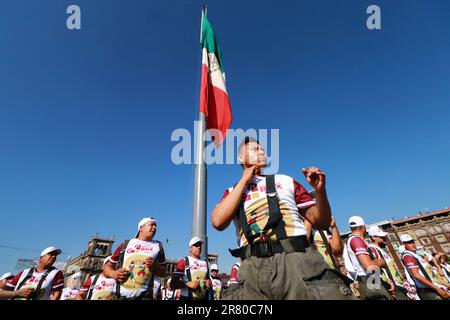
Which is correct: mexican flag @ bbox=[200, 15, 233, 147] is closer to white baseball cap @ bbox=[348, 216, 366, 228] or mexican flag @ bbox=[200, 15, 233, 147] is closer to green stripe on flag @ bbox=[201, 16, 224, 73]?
green stripe on flag @ bbox=[201, 16, 224, 73]

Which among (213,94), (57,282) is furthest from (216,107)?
(57,282)

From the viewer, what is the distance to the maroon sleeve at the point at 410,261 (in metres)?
4.68

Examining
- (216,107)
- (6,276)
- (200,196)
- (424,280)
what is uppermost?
(216,107)

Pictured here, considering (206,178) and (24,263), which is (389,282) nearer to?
(206,178)

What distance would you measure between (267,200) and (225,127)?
19.0 feet

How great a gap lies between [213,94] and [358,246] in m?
6.03

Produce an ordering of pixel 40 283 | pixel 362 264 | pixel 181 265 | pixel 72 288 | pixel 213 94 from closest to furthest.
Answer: pixel 362 264
pixel 40 283
pixel 181 265
pixel 213 94
pixel 72 288

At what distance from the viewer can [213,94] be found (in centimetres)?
759

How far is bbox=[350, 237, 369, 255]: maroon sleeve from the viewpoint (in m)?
3.58

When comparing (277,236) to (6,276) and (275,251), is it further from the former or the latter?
(6,276)

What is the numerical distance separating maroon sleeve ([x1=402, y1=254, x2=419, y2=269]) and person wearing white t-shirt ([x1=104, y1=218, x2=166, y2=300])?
17.1ft

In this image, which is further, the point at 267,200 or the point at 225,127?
the point at 225,127
